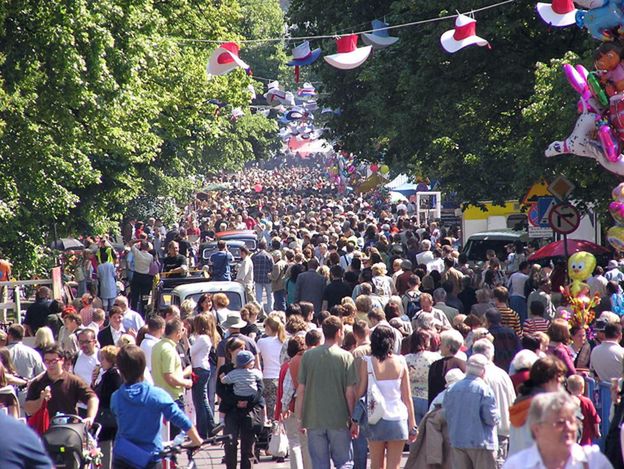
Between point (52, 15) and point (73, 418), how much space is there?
9859 millimetres

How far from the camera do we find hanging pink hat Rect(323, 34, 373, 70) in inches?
890

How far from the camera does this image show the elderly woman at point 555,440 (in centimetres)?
609

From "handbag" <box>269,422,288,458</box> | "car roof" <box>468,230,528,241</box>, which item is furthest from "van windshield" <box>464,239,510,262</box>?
"handbag" <box>269,422,288,458</box>

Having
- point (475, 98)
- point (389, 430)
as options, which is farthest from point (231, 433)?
point (475, 98)

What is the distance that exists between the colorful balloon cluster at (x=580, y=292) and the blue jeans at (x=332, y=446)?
595 cm

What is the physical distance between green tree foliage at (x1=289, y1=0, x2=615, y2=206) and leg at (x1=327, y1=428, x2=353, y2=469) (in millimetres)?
11823

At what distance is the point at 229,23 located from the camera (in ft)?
149

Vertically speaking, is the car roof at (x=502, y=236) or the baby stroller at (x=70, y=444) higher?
the car roof at (x=502, y=236)

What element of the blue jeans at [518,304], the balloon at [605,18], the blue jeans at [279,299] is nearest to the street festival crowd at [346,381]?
the blue jeans at [518,304]

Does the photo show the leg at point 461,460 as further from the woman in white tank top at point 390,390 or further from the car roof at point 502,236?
the car roof at point 502,236

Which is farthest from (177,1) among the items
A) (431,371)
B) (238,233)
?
(431,371)

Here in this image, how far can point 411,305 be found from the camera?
1798 centimetres

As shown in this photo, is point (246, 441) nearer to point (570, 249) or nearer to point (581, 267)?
point (581, 267)

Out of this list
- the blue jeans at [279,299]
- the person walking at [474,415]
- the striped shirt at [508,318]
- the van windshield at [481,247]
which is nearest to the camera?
the person walking at [474,415]
